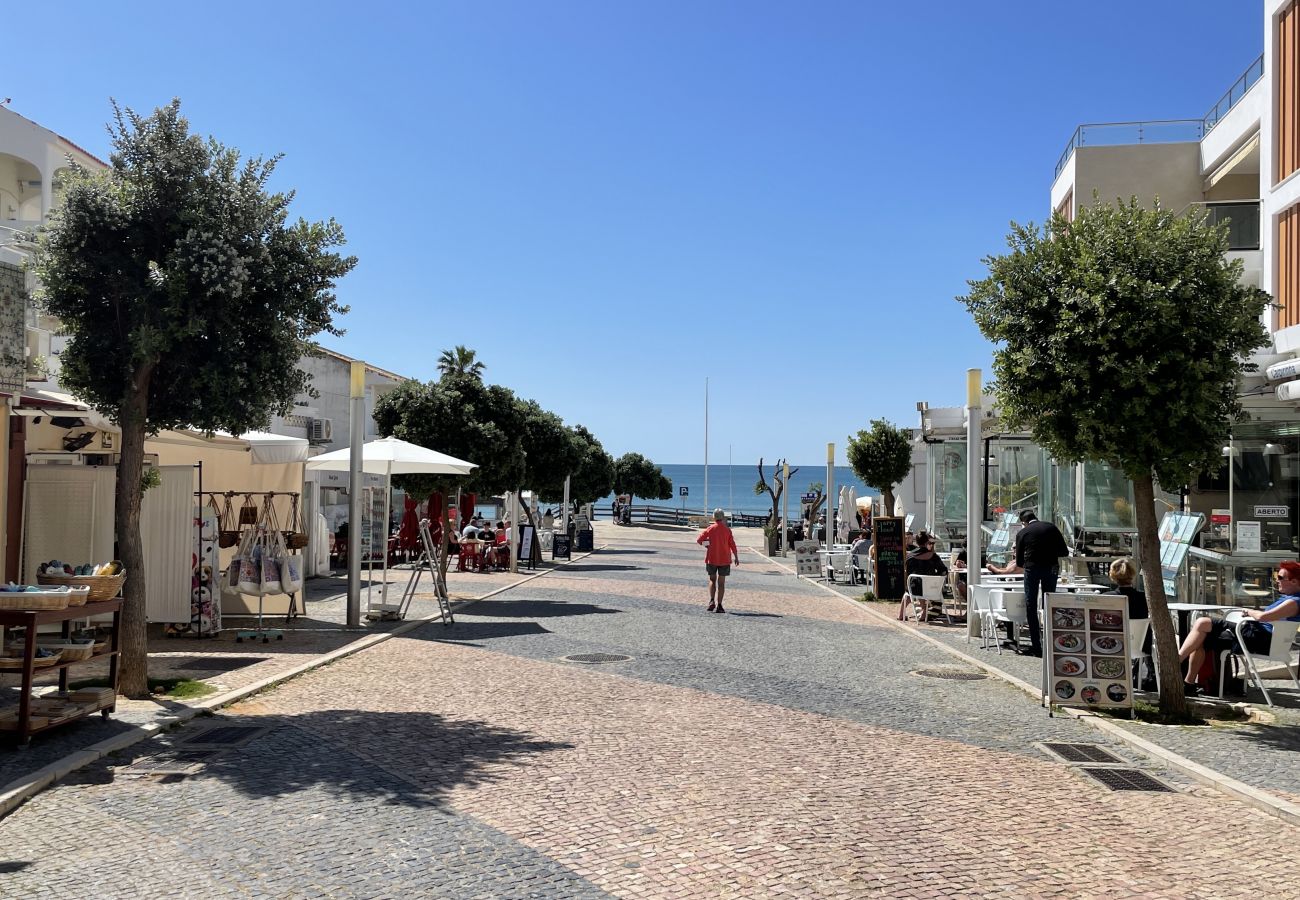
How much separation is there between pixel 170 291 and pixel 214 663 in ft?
14.1

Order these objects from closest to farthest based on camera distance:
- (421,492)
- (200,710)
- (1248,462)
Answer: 1. (200,710)
2. (1248,462)
3. (421,492)

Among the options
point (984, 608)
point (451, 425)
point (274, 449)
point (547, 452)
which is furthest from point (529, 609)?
point (547, 452)

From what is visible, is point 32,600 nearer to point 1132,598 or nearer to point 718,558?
point 1132,598

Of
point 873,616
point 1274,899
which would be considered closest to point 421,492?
point 873,616

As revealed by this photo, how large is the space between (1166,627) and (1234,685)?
137 centimetres

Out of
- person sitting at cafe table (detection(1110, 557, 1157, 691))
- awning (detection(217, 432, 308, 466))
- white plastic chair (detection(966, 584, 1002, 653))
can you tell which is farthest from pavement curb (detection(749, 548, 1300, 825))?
awning (detection(217, 432, 308, 466))

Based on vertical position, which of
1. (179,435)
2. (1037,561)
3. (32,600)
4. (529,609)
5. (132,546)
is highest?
(179,435)

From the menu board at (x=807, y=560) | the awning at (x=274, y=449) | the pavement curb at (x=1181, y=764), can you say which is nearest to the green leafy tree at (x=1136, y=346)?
→ the pavement curb at (x=1181, y=764)

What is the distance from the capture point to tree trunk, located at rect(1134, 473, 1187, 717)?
849 cm

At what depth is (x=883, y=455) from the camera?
85.8 feet

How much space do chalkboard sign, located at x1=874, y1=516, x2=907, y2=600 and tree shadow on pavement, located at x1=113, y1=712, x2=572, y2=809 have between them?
1254 centimetres

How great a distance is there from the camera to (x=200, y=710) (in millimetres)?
8164

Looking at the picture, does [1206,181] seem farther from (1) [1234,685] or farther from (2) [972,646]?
(1) [1234,685]

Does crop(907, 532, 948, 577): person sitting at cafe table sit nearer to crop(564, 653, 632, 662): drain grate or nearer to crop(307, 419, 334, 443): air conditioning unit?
crop(564, 653, 632, 662): drain grate
